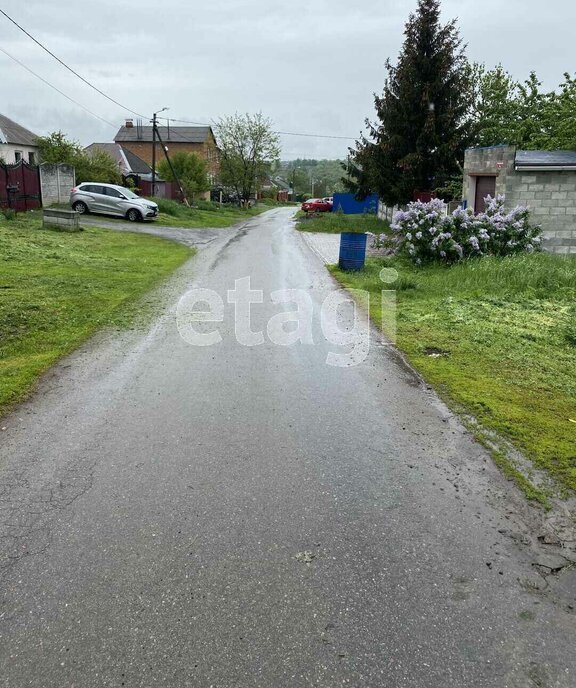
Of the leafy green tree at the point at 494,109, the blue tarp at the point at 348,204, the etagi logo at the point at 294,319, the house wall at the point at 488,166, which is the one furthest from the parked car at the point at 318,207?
the etagi logo at the point at 294,319

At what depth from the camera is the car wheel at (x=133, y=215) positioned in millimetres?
26547

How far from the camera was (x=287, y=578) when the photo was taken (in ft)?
9.95

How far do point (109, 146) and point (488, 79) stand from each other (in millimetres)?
41396

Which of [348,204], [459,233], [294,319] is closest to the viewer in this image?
[294,319]

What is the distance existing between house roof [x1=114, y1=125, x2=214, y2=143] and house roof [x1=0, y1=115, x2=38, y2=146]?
3075cm

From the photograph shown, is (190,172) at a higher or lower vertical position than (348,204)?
higher

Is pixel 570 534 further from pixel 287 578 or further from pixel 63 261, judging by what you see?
pixel 63 261

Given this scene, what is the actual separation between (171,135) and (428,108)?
55.9m

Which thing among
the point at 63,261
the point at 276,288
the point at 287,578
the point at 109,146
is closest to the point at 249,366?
the point at 287,578

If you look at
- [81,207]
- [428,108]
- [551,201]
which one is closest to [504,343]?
[551,201]

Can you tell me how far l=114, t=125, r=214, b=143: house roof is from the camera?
72000mm

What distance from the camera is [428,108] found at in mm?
25266

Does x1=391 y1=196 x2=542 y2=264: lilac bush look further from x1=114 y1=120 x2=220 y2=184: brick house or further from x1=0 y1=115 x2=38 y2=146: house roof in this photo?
A: x1=114 y1=120 x2=220 y2=184: brick house

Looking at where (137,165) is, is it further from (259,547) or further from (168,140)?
(259,547)
